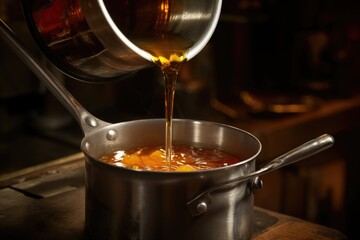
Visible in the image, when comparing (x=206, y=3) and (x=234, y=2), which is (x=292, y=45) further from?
(x=206, y=3)

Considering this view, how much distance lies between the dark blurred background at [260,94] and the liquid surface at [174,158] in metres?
0.86

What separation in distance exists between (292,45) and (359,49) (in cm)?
56

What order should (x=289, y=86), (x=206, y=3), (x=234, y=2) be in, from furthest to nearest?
(x=289, y=86)
(x=234, y=2)
(x=206, y=3)

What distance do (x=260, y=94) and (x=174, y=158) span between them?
210 cm

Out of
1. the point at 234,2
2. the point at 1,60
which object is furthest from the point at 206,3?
the point at 234,2

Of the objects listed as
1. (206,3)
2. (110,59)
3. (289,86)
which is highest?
(206,3)

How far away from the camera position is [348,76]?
370cm

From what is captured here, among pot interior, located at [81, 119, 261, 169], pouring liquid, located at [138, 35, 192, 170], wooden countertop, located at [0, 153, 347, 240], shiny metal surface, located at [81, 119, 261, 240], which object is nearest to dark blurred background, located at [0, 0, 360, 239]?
wooden countertop, located at [0, 153, 347, 240]

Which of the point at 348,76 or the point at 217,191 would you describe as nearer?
the point at 217,191

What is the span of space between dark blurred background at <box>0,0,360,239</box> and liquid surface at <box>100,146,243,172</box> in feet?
2.84

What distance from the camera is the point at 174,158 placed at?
1765 millimetres

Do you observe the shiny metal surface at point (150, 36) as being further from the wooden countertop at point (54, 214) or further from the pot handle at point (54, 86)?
the wooden countertop at point (54, 214)

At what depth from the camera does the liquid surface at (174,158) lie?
166 centimetres

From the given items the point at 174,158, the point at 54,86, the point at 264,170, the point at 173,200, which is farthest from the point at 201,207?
the point at 54,86
